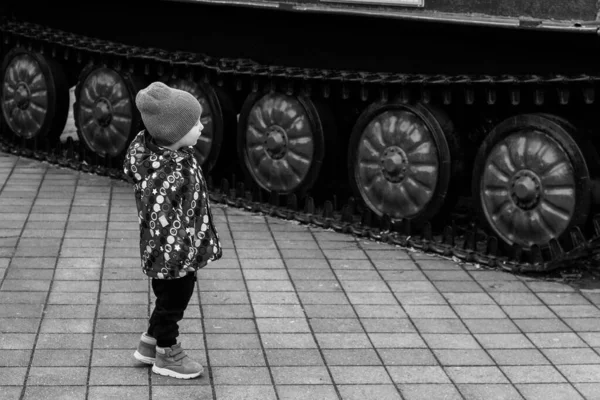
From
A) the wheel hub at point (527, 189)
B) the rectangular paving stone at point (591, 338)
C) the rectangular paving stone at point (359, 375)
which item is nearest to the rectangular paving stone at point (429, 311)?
the rectangular paving stone at point (591, 338)

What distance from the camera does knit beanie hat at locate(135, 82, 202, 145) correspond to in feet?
18.9

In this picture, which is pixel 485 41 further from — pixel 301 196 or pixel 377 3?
pixel 301 196

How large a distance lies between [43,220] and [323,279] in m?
2.51

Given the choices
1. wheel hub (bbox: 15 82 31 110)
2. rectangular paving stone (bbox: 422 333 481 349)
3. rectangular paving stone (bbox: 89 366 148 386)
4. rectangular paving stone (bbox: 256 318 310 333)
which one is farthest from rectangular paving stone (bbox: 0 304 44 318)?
wheel hub (bbox: 15 82 31 110)

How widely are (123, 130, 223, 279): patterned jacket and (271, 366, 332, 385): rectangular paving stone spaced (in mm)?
702

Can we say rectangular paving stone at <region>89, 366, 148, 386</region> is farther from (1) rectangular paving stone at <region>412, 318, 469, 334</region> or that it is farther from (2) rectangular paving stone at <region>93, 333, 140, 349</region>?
(1) rectangular paving stone at <region>412, 318, 469, 334</region>

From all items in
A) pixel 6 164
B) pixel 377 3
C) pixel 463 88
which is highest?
pixel 377 3

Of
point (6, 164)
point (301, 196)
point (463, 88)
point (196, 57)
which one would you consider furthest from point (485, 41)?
point (6, 164)

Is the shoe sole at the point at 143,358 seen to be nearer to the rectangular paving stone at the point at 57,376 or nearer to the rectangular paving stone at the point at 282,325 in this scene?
the rectangular paving stone at the point at 57,376

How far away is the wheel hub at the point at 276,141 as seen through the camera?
9773 mm

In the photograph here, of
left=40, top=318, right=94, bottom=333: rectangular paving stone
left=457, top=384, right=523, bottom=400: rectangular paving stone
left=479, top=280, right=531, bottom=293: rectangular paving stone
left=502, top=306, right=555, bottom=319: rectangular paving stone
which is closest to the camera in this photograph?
left=457, top=384, right=523, bottom=400: rectangular paving stone

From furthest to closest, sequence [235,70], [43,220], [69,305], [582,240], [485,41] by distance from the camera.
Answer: [235,70], [43,220], [485,41], [582,240], [69,305]

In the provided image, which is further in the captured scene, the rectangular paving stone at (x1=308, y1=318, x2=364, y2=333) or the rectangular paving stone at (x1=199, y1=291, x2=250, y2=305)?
the rectangular paving stone at (x1=199, y1=291, x2=250, y2=305)

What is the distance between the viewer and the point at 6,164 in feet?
37.2
